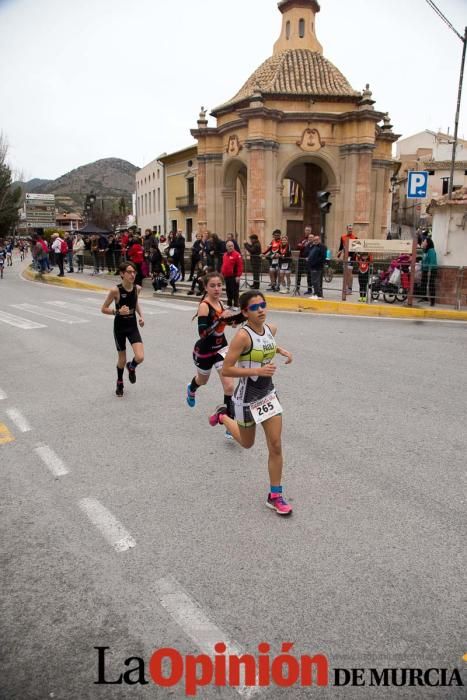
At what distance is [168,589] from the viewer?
312 cm

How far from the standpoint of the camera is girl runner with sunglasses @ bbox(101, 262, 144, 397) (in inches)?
278

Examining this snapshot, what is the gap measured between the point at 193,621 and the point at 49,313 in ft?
43.5

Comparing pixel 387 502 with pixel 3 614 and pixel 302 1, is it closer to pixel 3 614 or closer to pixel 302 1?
pixel 3 614

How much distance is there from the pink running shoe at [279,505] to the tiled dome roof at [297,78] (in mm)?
29223

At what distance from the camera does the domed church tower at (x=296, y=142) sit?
29000 mm

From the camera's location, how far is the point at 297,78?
30.8 m

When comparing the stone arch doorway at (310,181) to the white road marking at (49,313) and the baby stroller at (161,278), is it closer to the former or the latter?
the baby stroller at (161,278)

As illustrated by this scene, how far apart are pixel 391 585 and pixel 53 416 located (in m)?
4.42

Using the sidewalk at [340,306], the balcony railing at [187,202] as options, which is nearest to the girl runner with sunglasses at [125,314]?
the sidewalk at [340,306]

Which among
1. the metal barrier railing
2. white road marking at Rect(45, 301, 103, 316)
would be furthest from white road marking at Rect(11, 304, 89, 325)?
the metal barrier railing

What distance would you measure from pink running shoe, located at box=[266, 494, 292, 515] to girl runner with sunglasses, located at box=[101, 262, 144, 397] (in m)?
3.46

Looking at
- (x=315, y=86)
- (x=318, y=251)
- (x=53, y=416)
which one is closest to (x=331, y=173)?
(x=315, y=86)

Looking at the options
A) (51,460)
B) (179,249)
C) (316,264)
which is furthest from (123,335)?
(179,249)

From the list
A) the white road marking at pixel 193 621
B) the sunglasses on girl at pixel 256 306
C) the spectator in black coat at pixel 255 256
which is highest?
the spectator in black coat at pixel 255 256
